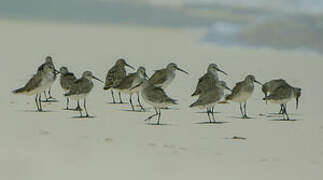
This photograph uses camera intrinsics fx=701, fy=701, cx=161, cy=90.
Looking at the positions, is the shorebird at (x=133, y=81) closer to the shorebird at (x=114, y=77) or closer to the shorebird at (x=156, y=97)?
the shorebird at (x=114, y=77)


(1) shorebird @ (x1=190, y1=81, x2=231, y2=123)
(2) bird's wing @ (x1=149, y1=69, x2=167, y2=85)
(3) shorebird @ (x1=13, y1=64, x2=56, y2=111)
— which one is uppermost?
(2) bird's wing @ (x1=149, y1=69, x2=167, y2=85)

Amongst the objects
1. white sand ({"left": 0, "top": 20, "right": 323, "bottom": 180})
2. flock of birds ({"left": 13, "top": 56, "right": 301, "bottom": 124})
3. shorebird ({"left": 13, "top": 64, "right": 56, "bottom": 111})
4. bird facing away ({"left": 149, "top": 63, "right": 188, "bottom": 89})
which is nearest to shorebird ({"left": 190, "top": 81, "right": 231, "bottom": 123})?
flock of birds ({"left": 13, "top": 56, "right": 301, "bottom": 124})

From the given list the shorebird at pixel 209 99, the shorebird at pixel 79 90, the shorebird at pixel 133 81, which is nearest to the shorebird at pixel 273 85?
the shorebird at pixel 209 99

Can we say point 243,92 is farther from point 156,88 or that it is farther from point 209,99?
point 156,88

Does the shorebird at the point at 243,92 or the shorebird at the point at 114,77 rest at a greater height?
the shorebird at the point at 114,77

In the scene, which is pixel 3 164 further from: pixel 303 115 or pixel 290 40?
pixel 290 40

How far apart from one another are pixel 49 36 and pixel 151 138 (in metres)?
12.3

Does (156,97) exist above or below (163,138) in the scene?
above

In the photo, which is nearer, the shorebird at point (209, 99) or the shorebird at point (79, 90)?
the shorebird at point (209, 99)

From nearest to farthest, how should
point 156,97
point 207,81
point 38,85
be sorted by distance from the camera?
1. point 156,97
2. point 38,85
3. point 207,81

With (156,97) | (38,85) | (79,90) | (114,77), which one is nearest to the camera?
(156,97)

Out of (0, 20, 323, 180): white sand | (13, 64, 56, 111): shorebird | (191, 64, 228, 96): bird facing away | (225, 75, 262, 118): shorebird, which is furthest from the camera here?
(191, 64, 228, 96): bird facing away

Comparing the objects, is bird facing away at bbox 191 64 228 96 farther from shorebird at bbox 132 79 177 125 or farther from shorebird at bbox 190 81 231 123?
shorebird at bbox 132 79 177 125

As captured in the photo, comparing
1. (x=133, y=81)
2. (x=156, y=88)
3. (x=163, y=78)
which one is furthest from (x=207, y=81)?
(x=156, y=88)
